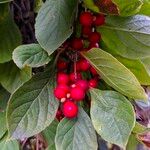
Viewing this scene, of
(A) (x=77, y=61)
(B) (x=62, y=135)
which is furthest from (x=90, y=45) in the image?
(B) (x=62, y=135)

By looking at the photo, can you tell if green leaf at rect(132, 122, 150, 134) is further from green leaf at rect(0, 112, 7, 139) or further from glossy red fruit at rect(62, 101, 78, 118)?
green leaf at rect(0, 112, 7, 139)

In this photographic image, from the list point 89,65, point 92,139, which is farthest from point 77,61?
point 92,139

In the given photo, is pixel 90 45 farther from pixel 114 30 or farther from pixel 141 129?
pixel 141 129

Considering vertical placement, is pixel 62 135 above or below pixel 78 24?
below

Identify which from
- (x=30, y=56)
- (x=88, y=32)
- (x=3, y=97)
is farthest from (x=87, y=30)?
(x=3, y=97)

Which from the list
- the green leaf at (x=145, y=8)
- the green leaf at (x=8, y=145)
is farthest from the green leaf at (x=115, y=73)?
the green leaf at (x=8, y=145)
